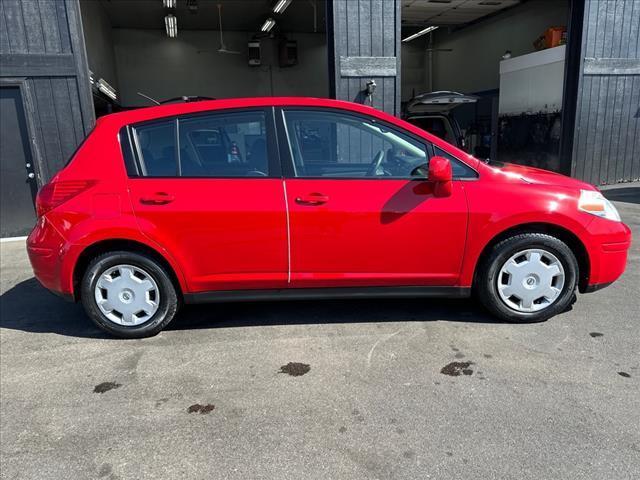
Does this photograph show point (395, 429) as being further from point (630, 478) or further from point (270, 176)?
point (270, 176)

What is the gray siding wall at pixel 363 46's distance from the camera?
817 cm

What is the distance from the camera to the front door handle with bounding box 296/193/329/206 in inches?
137

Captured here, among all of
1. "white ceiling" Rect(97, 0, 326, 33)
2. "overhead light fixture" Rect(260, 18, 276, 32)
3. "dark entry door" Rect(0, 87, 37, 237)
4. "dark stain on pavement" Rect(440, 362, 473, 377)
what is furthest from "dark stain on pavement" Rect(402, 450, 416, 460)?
"overhead light fixture" Rect(260, 18, 276, 32)

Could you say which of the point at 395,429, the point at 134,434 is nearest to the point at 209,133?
the point at 134,434

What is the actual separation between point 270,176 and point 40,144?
5.46 metres

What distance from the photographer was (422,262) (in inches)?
142

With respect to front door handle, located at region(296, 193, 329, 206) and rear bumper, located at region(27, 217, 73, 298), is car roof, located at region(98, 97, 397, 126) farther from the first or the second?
rear bumper, located at region(27, 217, 73, 298)

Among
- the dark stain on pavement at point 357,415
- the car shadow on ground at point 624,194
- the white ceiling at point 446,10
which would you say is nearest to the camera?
the dark stain on pavement at point 357,415

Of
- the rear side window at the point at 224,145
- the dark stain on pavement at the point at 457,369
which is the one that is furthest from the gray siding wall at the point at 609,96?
the rear side window at the point at 224,145

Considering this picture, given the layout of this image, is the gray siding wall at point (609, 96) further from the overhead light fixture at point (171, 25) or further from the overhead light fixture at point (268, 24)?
the overhead light fixture at point (171, 25)

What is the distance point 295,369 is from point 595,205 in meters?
2.54

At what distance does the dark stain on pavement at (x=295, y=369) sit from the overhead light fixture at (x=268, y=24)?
51.2ft

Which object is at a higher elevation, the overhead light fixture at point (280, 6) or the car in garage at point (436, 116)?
the overhead light fixture at point (280, 6)

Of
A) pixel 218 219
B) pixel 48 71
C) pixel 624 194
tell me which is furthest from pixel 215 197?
pixel 624 194
